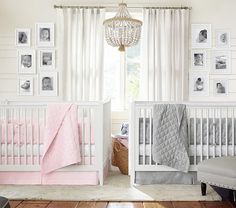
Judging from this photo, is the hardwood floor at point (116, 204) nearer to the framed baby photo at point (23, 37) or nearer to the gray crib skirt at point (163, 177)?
the gray crib skirt at point (163, 177)

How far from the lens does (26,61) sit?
16.7ft

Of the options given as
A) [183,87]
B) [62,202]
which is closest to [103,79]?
[183,87]

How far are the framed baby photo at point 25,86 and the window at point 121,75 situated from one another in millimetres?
988

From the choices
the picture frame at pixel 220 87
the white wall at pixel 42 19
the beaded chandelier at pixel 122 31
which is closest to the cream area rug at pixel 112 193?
the beaded chandelier at pixel 122 31

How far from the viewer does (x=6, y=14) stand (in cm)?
508

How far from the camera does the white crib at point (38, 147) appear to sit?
3.52 meters

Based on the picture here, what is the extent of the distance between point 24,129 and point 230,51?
9.73ft

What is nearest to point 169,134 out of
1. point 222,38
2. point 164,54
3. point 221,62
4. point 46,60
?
point 164,54

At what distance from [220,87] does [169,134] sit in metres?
1.93

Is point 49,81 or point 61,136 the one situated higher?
point 49,81

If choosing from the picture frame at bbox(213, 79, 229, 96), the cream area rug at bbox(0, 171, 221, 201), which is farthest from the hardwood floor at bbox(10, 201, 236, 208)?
the picture frame at bbox(213, 79, 229, 96)

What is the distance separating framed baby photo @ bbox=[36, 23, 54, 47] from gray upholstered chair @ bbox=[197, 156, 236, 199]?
2859 mm

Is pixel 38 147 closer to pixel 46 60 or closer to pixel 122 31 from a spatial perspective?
pixel 122 31

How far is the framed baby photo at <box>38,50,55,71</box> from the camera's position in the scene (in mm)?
5082
